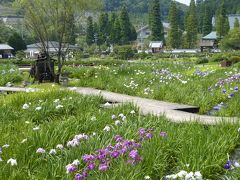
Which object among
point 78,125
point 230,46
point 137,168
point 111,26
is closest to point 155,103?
point 78,125

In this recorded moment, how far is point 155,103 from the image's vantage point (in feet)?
27.5

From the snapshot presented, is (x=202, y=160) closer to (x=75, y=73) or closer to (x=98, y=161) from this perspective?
(x=98, y=161)

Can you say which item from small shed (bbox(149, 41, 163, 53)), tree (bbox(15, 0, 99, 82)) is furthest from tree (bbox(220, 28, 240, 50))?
tree (bbox(15, 0, 99, 82))

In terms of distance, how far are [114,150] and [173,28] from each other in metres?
64.7

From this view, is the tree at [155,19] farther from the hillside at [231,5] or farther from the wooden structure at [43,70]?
the hillside at [231,5]

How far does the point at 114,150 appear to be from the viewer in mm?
4012

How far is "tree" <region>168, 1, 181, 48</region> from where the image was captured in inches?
2598

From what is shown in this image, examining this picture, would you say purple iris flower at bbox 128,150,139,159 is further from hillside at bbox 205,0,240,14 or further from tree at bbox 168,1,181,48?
hillside at bbox 205,0,240,14

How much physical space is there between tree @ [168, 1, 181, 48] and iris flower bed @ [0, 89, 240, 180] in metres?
62.0

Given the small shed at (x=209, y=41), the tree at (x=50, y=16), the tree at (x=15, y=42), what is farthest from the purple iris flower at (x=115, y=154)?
the small shed at (x=209, y=41)

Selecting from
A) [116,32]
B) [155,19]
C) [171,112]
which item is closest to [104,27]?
[116,32]

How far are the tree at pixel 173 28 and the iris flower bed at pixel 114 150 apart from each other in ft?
203

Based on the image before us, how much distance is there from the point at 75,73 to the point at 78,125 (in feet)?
40.5

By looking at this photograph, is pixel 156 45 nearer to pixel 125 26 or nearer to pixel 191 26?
pixel 125 26
